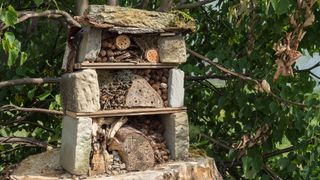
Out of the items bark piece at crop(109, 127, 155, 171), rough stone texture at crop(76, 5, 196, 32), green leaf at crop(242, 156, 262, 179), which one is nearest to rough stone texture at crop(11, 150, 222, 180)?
bark piece at crop(109, 127, 155, 171)

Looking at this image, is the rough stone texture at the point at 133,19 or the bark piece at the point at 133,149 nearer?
the rough stone texture at the point at 133,19

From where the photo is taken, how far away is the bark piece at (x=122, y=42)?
3484 millimetres

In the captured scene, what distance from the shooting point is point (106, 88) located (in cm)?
352

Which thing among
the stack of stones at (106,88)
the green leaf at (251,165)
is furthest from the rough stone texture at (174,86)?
the green leaf at (251,165)

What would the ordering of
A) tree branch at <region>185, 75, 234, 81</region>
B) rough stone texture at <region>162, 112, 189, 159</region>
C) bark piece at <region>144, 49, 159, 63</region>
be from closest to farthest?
1. bark piece at <region>144, 49, 159, 63</region>
2. rough stone texture at <region>162, 112, 189, 159</region>
3. tree branch at <region>185, 75, 234, 81</region>

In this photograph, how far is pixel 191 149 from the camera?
413 centimetres

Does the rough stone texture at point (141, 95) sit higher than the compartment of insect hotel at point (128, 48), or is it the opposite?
the compartment of insect hotel at point (128, 48)

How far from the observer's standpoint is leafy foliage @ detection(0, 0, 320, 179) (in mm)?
3789

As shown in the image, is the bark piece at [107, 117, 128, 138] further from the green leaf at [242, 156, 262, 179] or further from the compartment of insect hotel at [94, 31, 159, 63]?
the green leaf at [242, 156, 262, 179]

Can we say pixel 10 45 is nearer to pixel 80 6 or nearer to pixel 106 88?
pixel 106 88

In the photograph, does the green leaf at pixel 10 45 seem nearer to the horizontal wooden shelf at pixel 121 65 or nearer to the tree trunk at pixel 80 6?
the horizontal wooden shelf at pixel 121 65

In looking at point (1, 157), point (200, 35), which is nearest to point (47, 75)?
point (1, 157)

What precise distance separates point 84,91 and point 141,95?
44cm

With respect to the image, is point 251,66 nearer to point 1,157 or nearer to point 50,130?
point 50,130
